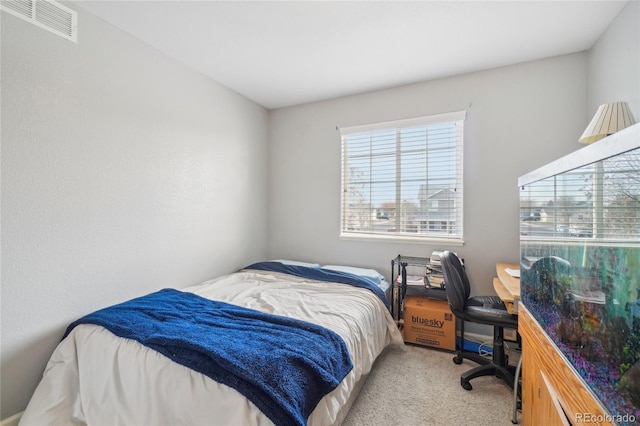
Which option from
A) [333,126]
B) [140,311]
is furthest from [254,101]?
[140,311]

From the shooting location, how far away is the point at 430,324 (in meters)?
2.49

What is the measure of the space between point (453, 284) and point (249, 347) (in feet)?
5.08

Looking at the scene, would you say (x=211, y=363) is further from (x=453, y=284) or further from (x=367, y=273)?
(x=367, y=273)

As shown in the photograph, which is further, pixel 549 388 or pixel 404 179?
pixel 404 179

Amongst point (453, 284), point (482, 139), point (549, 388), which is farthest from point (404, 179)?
point (549, 388)

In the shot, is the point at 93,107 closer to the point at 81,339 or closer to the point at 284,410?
the point at 81,339

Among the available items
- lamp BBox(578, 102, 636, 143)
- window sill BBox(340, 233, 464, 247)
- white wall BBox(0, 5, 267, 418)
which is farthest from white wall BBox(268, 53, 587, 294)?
white wall BBox(0, 5, 267, 418)

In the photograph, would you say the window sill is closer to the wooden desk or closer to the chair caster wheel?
the wooden desk

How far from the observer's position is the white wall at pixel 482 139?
2.39 meters

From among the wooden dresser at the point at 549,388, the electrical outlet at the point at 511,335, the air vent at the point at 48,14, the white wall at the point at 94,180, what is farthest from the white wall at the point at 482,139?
the air vent at the point at 48,14

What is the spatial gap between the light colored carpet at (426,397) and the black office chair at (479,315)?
0.33 feet

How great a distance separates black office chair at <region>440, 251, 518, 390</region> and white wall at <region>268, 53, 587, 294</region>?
0.62 meters

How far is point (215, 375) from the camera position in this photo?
1.19 metres

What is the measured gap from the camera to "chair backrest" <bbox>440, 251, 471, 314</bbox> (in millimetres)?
2020
